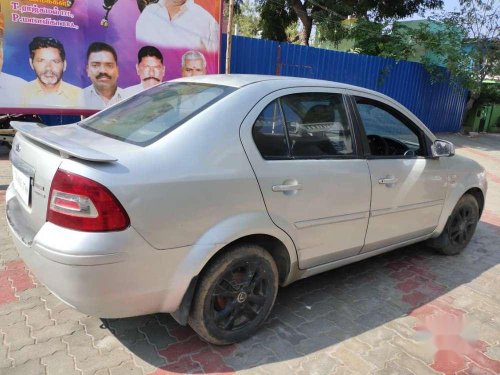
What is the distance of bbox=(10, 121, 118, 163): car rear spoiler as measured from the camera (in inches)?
84.7

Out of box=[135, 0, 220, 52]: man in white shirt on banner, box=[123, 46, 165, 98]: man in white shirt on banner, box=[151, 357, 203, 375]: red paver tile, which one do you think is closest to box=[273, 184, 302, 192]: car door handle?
box=[151, 357, 203, 375]: red paver tile

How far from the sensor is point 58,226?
2211 mm

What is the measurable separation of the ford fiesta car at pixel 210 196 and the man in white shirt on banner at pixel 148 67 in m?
5.16

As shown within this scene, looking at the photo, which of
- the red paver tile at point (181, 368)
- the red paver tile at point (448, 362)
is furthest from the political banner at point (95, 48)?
the red paver tile at point (448, 362)

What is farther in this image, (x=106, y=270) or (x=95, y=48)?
(x=95, y=48)

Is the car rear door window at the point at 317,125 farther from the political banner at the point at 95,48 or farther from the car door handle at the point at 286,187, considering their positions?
the political banner at the point at 95,48

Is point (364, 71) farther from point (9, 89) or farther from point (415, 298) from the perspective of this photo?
point (415, 298)

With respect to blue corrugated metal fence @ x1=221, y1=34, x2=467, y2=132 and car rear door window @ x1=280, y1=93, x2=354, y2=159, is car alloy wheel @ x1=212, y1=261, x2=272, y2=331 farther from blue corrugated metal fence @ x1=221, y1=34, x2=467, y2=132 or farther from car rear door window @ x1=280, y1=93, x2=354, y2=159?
blue corrugated metal fence @ x1=221, y1=34, x2=467, y2=132

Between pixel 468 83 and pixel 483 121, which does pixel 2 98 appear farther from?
pixel 483 121

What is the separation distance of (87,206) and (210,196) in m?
0.64

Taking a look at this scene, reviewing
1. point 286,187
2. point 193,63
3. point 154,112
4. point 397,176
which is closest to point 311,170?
point 286,187

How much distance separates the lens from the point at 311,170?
2889 mm

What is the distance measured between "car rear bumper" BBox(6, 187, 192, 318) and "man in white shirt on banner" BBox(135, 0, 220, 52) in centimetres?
644

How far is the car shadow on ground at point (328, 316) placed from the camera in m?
2.68
